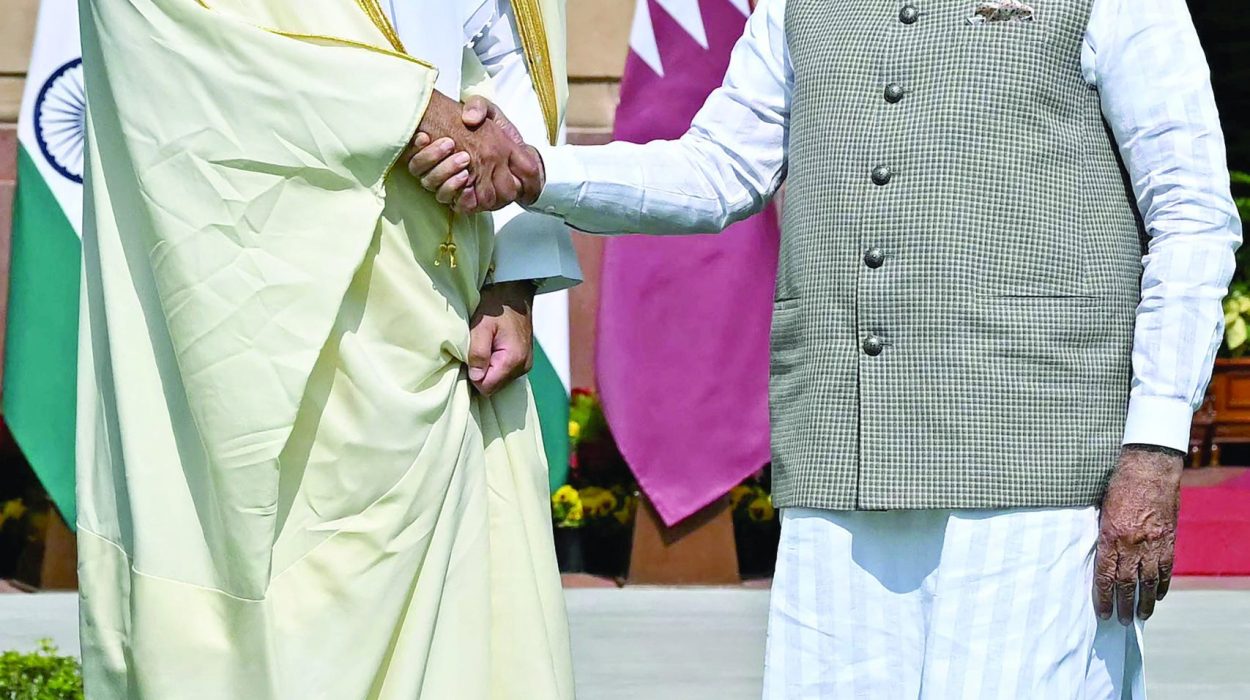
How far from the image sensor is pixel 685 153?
277 cm

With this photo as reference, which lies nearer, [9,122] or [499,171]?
[499,171]

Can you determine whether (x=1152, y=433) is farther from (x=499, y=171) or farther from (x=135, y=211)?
(x=135, y=211)

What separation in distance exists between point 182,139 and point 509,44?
0.60 meters

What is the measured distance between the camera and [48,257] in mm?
6219

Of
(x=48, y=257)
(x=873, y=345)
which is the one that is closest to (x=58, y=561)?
(x=48, y=257)

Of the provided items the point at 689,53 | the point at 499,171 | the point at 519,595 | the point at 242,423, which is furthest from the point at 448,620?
the point at 689,53

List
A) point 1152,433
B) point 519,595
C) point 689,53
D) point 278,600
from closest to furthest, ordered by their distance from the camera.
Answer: point 1152,433 → point 278,600 → point 519,595 → point 689,53

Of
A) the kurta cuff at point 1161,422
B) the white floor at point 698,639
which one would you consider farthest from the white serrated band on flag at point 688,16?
the kurta cuff at point 1161,422

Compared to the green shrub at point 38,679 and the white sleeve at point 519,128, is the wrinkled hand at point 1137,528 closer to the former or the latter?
the white sleeve at point 519,128

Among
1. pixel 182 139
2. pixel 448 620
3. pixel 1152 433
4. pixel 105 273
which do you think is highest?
pixel 182 139

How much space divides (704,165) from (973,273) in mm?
548

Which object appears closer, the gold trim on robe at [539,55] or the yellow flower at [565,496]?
the gold trim on robe at [539,55]

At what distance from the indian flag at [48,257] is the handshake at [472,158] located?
3.96 metres

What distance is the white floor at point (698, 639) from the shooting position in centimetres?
496
